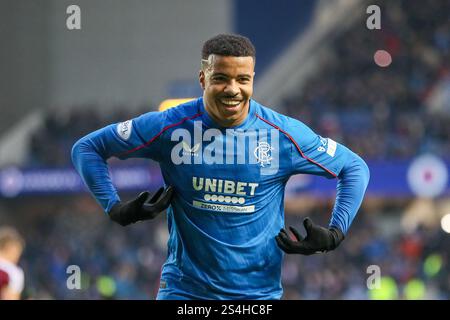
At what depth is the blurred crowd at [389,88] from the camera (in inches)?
747

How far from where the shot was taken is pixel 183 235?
504 cm

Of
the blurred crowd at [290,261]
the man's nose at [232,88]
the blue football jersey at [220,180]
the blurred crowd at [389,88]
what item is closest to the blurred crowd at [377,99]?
the blurred crowd at [389,88]

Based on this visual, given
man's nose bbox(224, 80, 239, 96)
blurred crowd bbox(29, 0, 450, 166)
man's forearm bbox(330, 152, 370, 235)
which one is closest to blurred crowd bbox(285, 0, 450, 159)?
blurred crowd bbox(29, 0, 450, 166)

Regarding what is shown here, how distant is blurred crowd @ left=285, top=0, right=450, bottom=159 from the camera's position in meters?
19.0

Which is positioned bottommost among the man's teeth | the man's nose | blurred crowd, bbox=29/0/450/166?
blurred crowd, bbox=29/0/450/166

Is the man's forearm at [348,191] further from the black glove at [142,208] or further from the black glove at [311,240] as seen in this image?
the black glove at [142,208]

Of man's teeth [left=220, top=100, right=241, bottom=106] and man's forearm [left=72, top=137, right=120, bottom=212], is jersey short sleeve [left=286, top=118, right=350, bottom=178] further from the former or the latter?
man's forearm [left=72, top=137, right=120, bottom=212]

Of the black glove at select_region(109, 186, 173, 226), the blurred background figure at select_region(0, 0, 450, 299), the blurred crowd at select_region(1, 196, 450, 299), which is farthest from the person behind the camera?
the blurred background figure at select_region(0, 0, 450, 299)

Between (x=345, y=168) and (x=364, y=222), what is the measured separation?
544 inches

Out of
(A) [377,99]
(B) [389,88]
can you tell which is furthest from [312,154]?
(B) [389,88]

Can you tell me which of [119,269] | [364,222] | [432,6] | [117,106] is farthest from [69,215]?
[432,6]

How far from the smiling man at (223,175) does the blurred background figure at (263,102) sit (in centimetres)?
892

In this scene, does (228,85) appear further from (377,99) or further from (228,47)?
(377,99)
